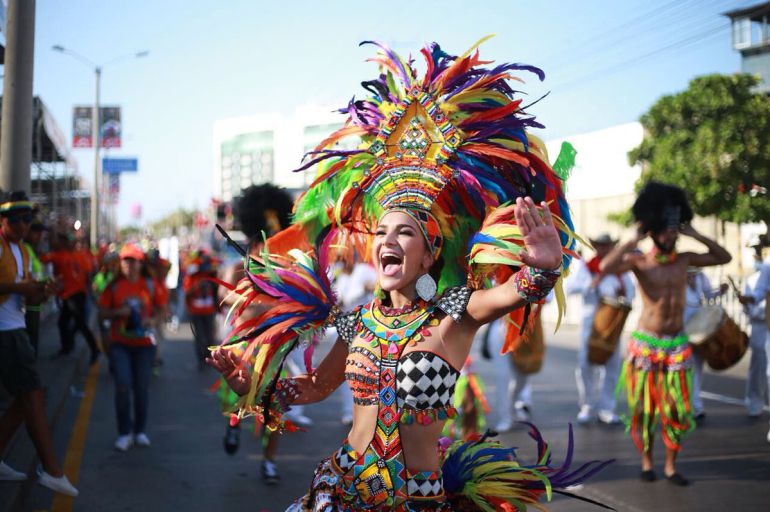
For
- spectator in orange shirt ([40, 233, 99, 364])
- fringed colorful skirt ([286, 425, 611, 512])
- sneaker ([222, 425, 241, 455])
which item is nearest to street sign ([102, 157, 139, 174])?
spectator in orange shirt ([40, 233, 99, 364])

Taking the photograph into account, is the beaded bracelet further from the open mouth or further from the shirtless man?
the shirtless man

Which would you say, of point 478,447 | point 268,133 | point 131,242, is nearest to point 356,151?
point 478,447

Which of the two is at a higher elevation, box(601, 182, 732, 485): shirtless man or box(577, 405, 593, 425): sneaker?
box(601, 182, 732, 485): shirtless man

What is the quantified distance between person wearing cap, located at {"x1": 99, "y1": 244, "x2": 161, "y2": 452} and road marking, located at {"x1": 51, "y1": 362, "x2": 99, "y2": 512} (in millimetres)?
405

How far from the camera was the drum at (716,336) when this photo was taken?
9617 mm

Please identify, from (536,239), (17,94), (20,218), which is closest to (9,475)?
(20,218)

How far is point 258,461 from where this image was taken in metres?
8.13

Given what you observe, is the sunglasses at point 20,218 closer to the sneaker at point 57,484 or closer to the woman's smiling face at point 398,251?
the sneaker at point 57,484

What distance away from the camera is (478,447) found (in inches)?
158

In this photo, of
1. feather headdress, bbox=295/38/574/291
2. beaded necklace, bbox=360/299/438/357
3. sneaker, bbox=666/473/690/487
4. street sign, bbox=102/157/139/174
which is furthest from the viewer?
street sign, bbox=102/157/139/174

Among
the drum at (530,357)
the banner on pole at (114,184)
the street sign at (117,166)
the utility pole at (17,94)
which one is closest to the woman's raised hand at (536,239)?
the drum at (530,357)

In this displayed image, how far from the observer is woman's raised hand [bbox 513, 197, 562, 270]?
3326 mm

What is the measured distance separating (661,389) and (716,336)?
2.65 metres

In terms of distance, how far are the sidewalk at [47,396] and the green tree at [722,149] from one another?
17.1m
